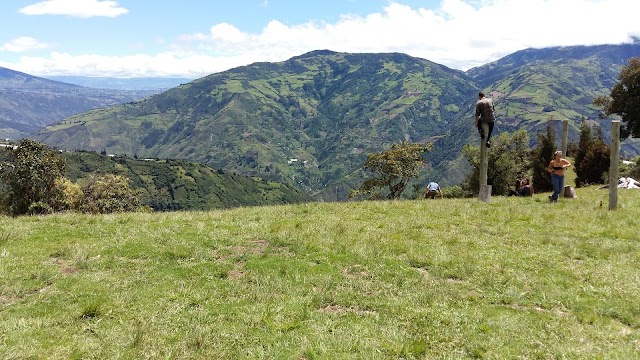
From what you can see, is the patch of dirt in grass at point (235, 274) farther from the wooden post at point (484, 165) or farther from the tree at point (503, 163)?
the tree at point (503, 163)

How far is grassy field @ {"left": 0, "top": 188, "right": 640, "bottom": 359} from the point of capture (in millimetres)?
8008

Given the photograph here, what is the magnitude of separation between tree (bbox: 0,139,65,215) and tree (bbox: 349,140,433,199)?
46.5 meters

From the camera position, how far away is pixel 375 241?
1543 cm

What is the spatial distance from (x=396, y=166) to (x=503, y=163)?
81.7 feet

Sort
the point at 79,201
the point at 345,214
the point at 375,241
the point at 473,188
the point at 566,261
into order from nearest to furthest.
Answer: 1. the point at 566,261
2. the point at 375,241
3. the point at 345,214
4. the point at 79,201
5. the point at 473,188

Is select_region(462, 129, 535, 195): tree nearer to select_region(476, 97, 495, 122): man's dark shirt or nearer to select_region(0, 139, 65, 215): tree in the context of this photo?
select_region(476, 97, 495, 122): man's dark shirt

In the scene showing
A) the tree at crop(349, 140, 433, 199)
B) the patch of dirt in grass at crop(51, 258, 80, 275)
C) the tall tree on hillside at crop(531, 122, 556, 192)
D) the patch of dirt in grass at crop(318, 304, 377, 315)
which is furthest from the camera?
the tall tree on hillside at crop(531, 122, 556, 192)

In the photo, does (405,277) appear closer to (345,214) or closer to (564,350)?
(564,350)

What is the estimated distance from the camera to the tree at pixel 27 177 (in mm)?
49000

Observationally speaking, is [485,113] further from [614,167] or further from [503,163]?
[503,163]

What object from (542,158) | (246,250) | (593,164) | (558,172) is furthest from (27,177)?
(593,164)

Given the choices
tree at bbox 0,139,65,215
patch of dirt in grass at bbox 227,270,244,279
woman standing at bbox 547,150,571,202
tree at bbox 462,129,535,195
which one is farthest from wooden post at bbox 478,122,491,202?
tree at bbox 462,129,535,195

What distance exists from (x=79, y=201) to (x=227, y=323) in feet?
236

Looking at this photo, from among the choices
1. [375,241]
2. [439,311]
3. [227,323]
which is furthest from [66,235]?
[439,311]
